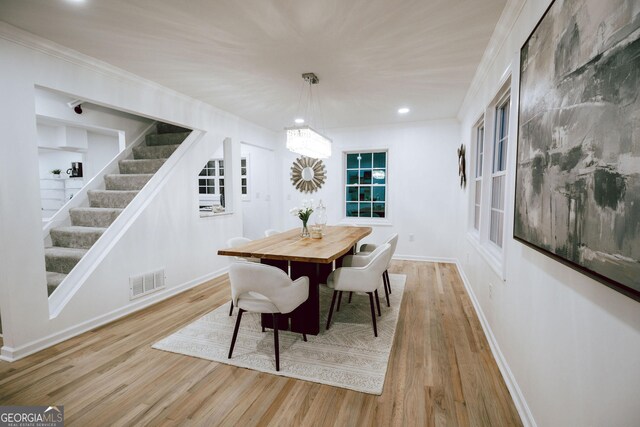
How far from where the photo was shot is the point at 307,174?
6.21m

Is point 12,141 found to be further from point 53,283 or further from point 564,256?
point 564,256

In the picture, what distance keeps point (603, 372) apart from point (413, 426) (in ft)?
3.35

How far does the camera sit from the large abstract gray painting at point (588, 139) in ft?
2.73

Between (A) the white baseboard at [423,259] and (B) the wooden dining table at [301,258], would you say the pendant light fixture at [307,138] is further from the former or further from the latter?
(A) the white baseboard at [423,259]

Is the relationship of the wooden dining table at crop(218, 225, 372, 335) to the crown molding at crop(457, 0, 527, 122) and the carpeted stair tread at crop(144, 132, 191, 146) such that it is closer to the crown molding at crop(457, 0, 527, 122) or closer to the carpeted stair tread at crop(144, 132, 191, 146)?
the crown molding at crop(457, 0, 527, 122)

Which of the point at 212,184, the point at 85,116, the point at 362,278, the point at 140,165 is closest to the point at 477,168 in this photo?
the point at 362,278

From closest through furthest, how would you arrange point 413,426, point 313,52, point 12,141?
point 413,426 < point 12,141 < point 313,52

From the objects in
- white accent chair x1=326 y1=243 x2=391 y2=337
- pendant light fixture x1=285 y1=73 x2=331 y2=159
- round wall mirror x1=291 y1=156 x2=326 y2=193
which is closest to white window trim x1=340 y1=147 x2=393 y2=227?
round wall mirror x1=291 y1=156 x2=326 y2=193

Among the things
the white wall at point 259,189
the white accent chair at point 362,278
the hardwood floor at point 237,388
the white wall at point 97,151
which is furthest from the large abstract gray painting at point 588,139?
the white wall at point 97,151

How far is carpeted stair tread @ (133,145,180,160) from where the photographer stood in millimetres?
4344

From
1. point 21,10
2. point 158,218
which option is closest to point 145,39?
point 21,10

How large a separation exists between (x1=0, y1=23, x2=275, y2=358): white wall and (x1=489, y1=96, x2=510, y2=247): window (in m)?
3.67

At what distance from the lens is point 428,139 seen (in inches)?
214

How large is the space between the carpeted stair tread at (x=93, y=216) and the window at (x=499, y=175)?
13.5ft
